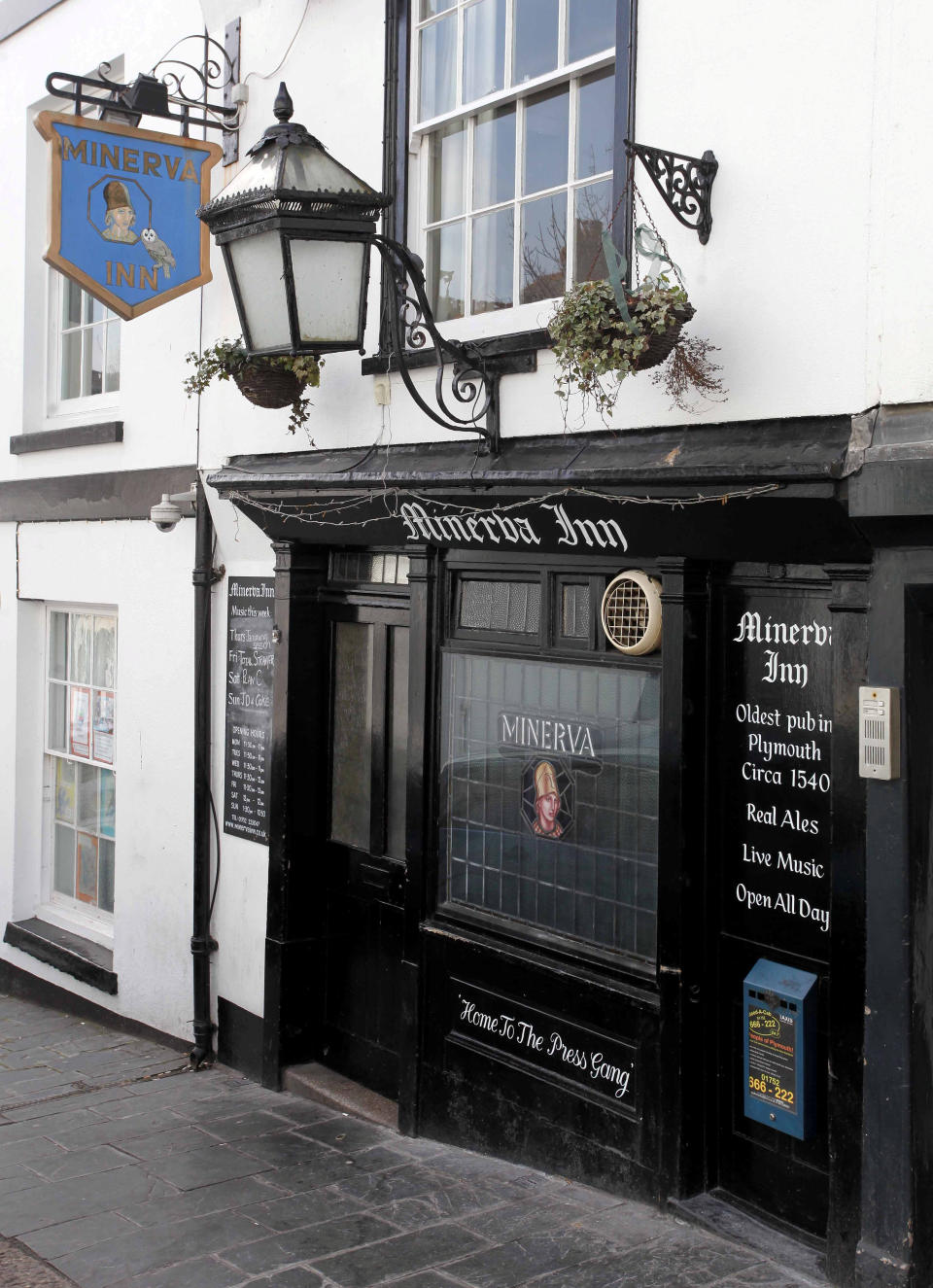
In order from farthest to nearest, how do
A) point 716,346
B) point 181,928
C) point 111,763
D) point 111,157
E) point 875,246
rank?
point 111,763 < point 181,928 < point 111,157 < point 716,346 < point 875,246

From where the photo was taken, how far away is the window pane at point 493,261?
580 centimetres

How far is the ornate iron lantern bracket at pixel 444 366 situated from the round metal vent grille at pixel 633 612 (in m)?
A: 0.85

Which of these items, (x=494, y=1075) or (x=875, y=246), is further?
(x=494, y=1075)

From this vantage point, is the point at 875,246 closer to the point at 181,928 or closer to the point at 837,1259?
the point at 837,1259

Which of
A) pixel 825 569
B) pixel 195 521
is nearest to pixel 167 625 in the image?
pixel 195 521

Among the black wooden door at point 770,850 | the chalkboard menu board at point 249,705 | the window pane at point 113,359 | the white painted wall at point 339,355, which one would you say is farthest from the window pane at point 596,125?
the window pane at point 113,359

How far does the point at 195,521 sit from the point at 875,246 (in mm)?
4458

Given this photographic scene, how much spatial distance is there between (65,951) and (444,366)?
5149mm

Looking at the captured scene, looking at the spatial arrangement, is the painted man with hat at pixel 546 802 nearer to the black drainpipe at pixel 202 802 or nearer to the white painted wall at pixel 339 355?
the white painted wall at pixel 339 355

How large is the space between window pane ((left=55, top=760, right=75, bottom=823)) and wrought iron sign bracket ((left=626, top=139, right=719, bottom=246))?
6264mm

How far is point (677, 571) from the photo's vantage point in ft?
16.1

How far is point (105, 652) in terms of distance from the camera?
8961 millimetres

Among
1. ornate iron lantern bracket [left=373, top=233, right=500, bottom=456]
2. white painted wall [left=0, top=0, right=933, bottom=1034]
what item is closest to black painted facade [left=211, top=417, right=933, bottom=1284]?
ornate iron lantern bracket [left=373, top=233, right=500, bottom=456]

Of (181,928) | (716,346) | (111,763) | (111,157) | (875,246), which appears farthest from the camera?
(111,763)
